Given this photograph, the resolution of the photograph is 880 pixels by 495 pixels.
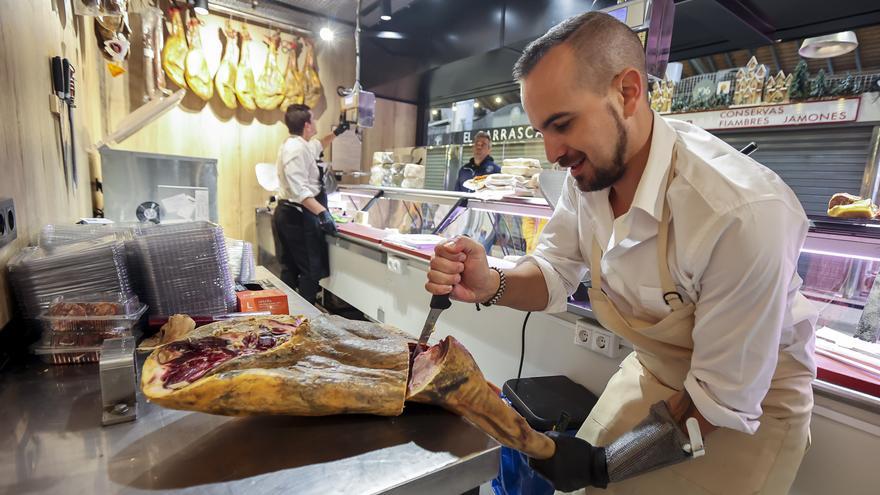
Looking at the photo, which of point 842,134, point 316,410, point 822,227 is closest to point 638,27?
point 822,227

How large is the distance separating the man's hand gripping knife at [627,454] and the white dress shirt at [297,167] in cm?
374

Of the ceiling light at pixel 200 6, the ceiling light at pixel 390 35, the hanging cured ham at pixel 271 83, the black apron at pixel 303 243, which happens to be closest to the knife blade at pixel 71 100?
the black apron at pixel 303 243

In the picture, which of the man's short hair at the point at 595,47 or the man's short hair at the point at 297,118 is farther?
the man's short hair at the point at 297,118

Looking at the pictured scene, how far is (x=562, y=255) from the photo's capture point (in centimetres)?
167

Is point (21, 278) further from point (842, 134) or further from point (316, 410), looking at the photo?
point (842, 134)

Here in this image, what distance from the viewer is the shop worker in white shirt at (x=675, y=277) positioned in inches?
39.9

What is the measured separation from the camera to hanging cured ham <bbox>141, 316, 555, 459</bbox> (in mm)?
792

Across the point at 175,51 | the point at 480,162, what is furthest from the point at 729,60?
the point at 175,51

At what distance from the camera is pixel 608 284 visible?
4.60ft

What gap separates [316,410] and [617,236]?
983mm

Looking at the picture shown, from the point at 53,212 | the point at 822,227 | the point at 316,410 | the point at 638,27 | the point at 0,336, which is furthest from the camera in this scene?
the point at 638,27

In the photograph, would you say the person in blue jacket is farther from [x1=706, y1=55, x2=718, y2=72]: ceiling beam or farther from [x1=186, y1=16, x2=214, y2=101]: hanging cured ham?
[x1=186, y1=16, x2=214, y2=101]: hanging cured ham

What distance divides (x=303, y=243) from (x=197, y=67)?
2.43 meters

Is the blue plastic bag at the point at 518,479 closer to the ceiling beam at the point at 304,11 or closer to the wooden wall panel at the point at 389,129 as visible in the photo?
the wooden wall panel at the point at 389,129
